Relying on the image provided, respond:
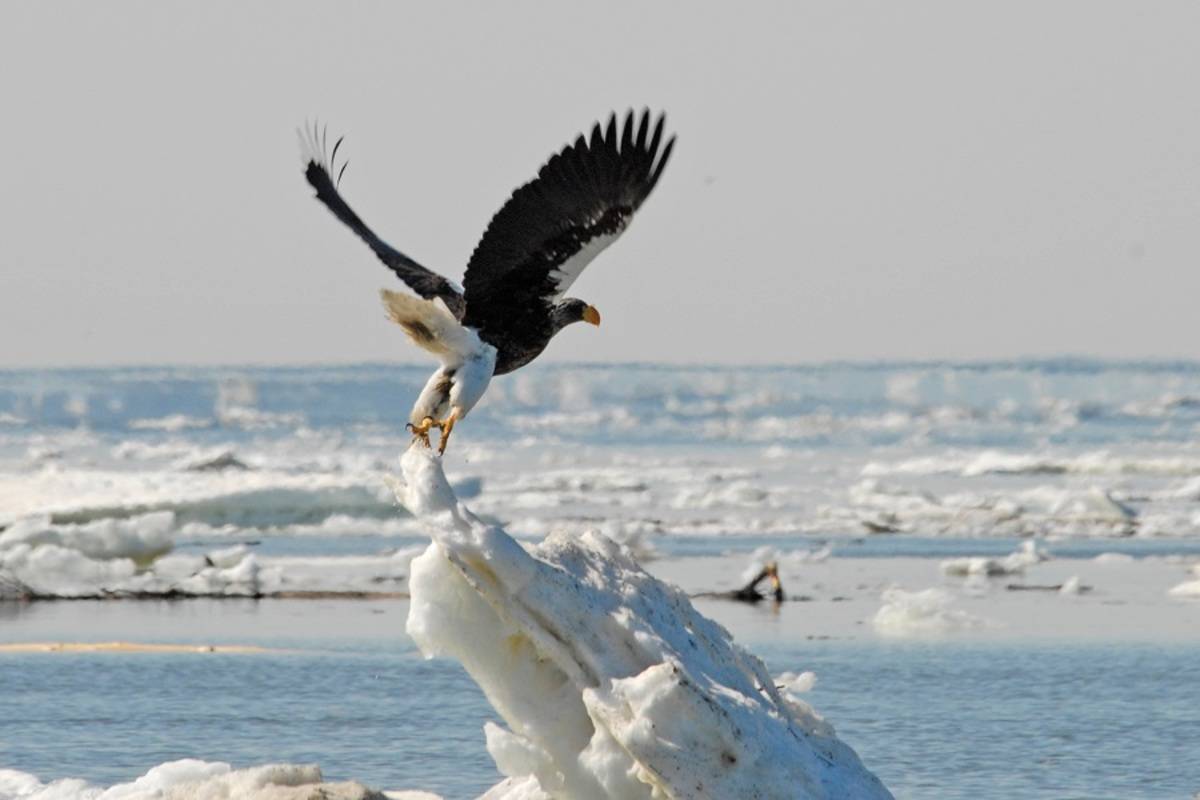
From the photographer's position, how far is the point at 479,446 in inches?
1603

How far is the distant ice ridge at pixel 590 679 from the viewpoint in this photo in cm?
499

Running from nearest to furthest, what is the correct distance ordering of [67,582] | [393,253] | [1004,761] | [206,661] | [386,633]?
[1004,761] → [393,253] → [206,661] → [386,633] → [67,582]

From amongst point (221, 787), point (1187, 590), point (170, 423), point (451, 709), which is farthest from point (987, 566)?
point (170, 423)

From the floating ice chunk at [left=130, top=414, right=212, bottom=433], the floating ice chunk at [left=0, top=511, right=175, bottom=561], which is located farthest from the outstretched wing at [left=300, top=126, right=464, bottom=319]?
the floating ice chunk at [left=130, top=414, right=212, bottom=433]

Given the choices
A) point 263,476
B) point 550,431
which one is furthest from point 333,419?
point 263,476

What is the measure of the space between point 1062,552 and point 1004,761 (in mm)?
9095

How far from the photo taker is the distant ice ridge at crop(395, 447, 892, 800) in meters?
4.99

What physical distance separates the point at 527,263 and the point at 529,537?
1002 centimetres

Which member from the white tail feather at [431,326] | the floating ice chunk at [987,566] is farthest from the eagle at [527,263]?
the floating ice chunk at [987,566]

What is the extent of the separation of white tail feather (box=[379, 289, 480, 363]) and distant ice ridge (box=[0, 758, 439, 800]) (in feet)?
6.19

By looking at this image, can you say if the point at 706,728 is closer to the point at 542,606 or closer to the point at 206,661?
the point at 542,606

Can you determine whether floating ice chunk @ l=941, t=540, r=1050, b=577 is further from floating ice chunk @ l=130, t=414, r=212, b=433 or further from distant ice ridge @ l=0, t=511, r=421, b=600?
floating ice chunk @ l=130, t=414, r=212, b=433

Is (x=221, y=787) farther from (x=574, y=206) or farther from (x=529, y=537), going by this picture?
(x=529, y=537)

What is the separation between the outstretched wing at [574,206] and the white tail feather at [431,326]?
290 mm
